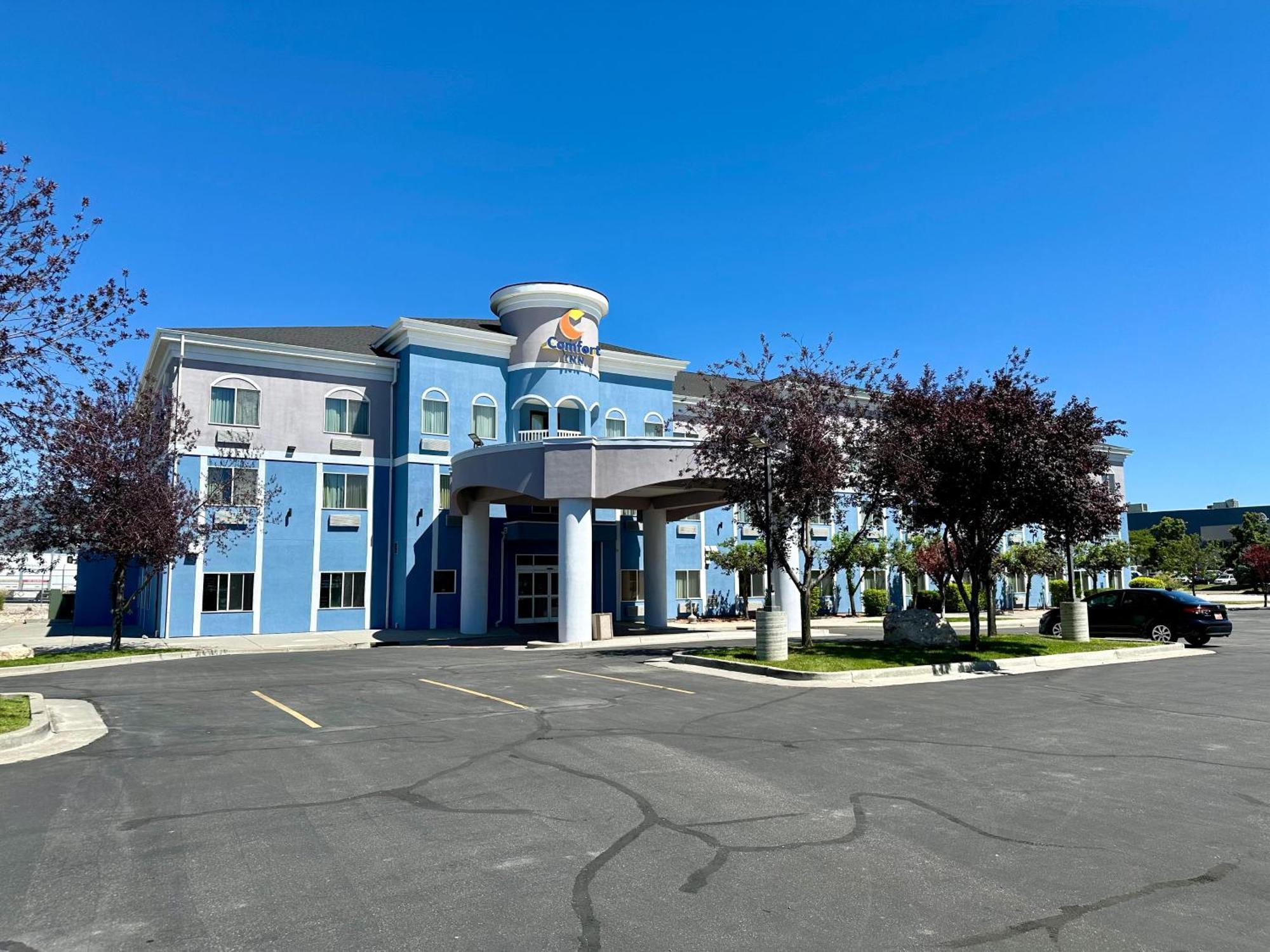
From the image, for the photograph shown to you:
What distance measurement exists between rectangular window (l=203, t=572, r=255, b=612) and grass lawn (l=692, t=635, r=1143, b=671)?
17.7 meters

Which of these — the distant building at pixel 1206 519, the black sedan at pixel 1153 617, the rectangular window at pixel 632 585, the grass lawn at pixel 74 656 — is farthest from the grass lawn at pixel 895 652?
the distant building at pixel 1206 519

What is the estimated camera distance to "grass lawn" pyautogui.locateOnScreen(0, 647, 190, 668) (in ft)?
69.5

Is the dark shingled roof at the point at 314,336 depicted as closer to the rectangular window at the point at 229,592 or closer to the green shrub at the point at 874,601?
the rectangular window at the point at 229,592

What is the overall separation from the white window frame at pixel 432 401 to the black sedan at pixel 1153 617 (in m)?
22.3

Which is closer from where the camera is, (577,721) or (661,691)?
(577,721)

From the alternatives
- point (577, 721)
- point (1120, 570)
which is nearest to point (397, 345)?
point (577, 721)

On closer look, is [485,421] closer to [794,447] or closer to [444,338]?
[444,338]

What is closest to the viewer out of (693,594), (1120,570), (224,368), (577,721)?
(577,721)

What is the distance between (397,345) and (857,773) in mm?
29751

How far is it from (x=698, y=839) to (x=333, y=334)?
1355 inches

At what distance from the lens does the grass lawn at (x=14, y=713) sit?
1088cm

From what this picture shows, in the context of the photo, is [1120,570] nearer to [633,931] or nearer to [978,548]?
[978,548]

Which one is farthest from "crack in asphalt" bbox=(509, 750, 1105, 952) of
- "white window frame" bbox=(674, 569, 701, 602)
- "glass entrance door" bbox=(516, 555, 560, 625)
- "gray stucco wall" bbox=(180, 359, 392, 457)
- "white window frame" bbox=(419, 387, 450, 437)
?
"white window frame" bbox=(674, 569, 701, 602)

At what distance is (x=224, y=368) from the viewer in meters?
31.7
